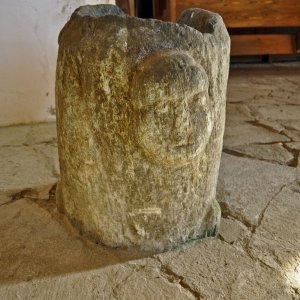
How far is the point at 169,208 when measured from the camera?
4.79 ft

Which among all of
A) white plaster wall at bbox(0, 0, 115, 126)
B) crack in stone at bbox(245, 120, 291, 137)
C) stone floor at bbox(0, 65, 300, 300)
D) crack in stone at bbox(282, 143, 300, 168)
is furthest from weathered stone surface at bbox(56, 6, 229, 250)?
crack in stone at bbox(245, 120, 291, 137)

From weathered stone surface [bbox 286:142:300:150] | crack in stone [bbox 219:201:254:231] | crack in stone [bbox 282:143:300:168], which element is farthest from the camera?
weathered stone surface [bbox 286:142:300:150]

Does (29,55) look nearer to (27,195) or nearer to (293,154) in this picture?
(27,195)

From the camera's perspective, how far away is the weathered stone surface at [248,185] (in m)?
1.82

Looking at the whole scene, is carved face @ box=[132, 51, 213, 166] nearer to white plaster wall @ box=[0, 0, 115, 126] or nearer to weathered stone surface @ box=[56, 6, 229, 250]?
weathered stone surface @ box=[56, 6, 229, 250]

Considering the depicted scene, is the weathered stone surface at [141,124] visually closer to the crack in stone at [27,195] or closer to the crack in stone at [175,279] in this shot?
the crack in stone at [175,279]

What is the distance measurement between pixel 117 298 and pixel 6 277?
403mm

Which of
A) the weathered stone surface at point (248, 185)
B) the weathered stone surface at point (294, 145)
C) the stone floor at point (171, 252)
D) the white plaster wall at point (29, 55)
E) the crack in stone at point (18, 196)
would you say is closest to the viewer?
the stone floor at point (171, 252)

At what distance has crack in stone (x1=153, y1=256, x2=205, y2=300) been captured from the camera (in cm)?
131

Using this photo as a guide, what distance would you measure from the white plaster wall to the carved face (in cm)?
180

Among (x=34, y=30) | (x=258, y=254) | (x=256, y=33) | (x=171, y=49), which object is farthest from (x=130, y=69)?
(x=256, y=33)

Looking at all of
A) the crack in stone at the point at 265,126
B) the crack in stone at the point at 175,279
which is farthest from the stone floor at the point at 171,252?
the crack in stone at the point at 265,126

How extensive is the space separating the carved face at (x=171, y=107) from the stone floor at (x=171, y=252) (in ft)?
1.33

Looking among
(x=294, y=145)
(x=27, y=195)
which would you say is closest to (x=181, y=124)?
(x=27, y=195)
